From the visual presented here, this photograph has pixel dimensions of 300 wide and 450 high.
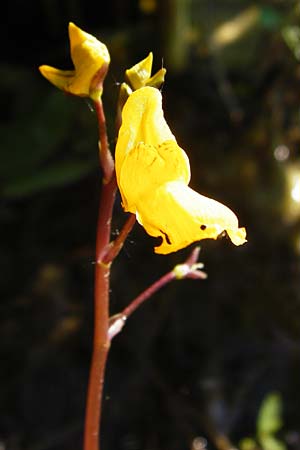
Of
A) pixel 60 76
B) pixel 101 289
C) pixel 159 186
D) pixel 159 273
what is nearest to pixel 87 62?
pixel 60 76

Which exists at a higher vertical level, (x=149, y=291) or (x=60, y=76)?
(x=60, y=76)

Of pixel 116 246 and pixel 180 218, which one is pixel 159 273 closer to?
pixel 116 246

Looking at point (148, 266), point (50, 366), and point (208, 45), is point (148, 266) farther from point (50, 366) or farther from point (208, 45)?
point (208, 45)

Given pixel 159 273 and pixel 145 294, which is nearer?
pixel 145 294

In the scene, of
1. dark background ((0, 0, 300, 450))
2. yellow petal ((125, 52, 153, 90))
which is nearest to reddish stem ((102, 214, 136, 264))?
yellow petal ((125, 52, 153, 90))

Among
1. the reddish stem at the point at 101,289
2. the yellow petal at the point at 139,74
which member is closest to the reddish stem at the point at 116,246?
the reddish stem at the point at 101,289

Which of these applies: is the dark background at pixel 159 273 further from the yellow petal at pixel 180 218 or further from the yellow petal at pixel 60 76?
the yellow petal at pixel 180 218

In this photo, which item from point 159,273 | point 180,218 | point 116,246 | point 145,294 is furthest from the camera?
point 159,273
